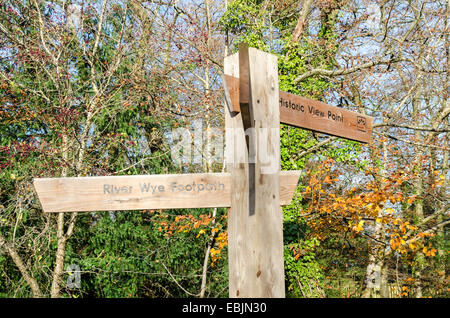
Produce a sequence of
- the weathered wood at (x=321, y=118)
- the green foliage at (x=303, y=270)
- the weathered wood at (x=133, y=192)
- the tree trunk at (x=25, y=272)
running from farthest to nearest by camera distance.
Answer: the green foliage at (x=303, y=270) < the tree trunk at (x=25, y=272) < the weathered wood at (x=321, y=118) < the weathered wood at (x=133, y=192)

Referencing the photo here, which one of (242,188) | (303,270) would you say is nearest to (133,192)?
(242,188)

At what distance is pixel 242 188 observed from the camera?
2172 millimetres

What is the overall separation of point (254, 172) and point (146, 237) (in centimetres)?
501

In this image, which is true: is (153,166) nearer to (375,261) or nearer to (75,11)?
(75,11)

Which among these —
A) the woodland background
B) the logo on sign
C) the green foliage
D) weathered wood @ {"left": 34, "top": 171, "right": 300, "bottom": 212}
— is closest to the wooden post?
weathered wood @ {"left": 34, "top": 171, "right": 300, "bottom": 212}

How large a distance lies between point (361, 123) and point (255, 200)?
4.01 feet

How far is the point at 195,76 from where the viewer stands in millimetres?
8633

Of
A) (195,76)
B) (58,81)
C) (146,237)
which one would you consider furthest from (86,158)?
(195,76)

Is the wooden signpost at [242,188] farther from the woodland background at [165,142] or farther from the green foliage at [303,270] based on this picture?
the green foliage at [303,270]

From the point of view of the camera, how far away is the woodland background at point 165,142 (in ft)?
18.9

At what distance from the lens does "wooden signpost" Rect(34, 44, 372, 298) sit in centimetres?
198

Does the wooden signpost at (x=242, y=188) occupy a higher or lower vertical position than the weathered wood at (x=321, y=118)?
lower

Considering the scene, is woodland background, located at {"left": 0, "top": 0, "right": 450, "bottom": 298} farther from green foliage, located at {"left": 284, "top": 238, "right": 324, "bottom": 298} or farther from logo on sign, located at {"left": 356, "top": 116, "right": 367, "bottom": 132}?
logo on sign, located at {"left": 356, "top": 116, "right": 367, "bottom": 132}

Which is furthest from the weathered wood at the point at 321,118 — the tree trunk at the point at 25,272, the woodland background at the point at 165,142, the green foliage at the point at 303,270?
the tree trunk at the point at 25,272
